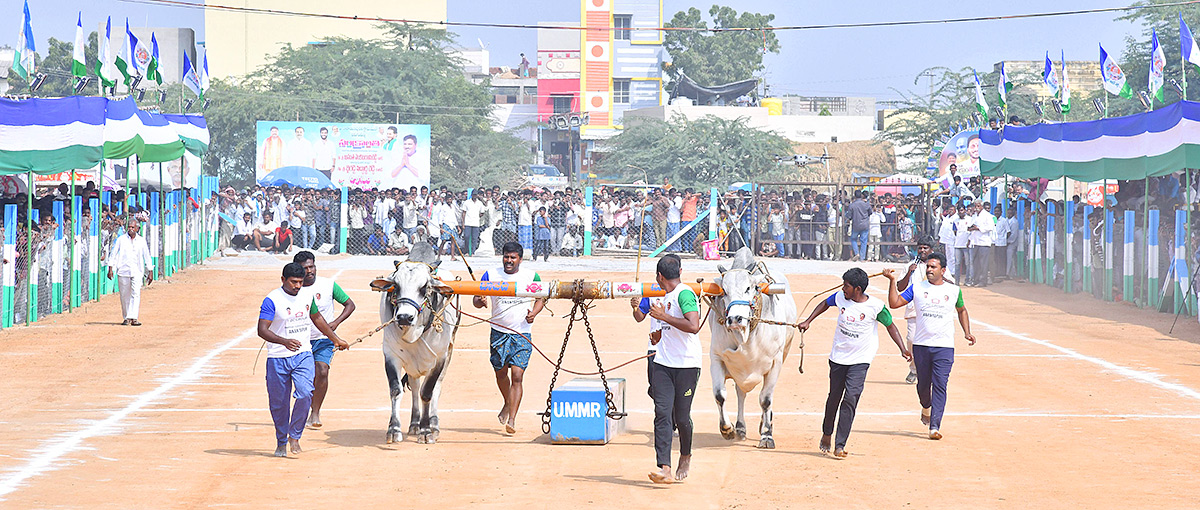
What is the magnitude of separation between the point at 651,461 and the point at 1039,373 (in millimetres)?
7781

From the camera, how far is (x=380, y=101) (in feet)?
224

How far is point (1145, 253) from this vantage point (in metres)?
25.0

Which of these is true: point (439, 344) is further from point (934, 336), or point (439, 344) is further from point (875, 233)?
point (875, 233)

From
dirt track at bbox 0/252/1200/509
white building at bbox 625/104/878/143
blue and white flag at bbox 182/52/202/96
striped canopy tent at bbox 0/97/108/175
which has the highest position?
white building at bbox 625/104/878/143

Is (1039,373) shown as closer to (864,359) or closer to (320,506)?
(864,359)

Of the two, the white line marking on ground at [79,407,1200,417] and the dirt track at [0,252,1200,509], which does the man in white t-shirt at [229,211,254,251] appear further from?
the white line marking on ground at [79,407,1200,417]

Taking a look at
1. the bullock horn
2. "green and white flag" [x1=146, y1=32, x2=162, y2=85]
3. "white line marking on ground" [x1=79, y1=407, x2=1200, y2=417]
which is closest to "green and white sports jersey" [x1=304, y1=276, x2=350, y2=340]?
the bullock horn

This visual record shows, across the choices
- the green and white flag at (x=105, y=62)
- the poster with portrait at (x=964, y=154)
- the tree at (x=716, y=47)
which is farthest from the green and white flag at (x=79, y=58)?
the tree at (x=716, y=47)

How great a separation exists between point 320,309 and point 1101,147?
19510 mm

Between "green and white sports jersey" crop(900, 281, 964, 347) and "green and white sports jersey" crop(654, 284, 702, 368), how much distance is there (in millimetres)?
2979

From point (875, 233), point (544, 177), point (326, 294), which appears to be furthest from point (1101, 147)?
point (544, 177)

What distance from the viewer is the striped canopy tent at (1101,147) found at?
22375 mm

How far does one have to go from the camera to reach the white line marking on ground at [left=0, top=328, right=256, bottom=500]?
964 centimetres

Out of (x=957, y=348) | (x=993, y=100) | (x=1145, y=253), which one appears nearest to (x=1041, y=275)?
(x=1145, y=253)
